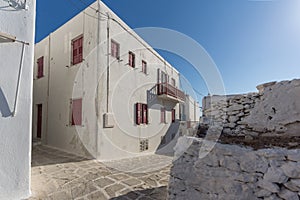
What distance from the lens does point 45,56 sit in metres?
9.60

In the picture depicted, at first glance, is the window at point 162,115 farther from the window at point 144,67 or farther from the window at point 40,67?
the window at point 40,67

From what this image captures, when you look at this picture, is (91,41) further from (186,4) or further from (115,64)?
(186,4)

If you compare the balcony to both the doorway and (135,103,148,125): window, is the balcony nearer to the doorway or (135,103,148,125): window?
(135,103,148,125): window

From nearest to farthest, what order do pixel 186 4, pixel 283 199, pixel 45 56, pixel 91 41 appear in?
pixel 283 199 < pixel 186 4 < pixel 91 41 < pixel 45 56

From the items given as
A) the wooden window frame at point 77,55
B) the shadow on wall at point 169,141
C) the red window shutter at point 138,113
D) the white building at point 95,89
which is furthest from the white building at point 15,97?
the shadow on wall at point 169,141

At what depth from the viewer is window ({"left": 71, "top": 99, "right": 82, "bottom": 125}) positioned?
7.41 m

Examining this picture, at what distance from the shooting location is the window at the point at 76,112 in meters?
7.41

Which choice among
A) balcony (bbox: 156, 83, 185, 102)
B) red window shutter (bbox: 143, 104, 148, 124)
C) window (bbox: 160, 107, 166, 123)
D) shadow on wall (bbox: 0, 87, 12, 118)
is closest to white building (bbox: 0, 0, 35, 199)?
shadow on wall (bbox: 0, 87, 12, 118)

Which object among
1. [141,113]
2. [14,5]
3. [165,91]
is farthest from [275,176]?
[165,91]

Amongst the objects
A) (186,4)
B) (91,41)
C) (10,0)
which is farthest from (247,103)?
(91,41)

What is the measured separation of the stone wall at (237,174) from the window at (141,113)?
6.44 metres

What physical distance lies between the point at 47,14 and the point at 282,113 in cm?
856

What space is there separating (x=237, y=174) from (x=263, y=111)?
6.64 ft

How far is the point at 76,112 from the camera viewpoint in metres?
7.54
